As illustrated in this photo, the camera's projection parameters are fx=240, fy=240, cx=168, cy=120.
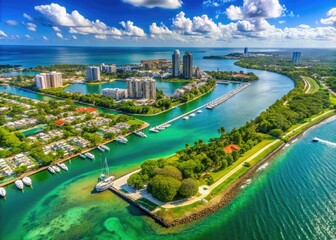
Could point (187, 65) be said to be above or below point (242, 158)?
above

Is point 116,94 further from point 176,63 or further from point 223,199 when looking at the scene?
point 223,199

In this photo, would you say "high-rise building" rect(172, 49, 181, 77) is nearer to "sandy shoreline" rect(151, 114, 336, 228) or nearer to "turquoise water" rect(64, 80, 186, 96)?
"turquoise water" rect(64, 80, 186, 96)

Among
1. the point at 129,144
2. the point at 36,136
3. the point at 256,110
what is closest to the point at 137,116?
the point at 129,144

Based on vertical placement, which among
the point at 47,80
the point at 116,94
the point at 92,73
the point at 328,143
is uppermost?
the point at 92,73

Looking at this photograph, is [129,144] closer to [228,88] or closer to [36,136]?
[36,136]

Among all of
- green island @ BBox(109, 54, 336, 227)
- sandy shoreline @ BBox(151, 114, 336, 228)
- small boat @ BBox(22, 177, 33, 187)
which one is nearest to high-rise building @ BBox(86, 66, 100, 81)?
green island @ BBox(109, 54, 336, 227)

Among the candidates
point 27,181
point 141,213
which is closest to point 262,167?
point 141,213
